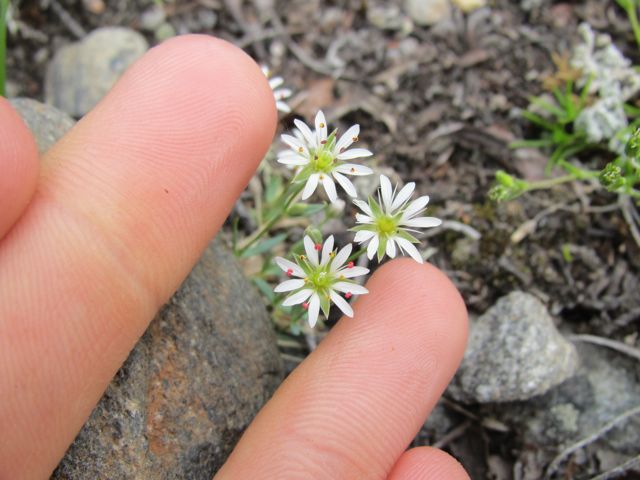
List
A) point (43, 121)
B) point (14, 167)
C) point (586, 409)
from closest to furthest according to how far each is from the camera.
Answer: point (14, 167), point (43, 121), point (586, 409)

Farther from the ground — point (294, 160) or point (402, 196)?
point (294, 160)

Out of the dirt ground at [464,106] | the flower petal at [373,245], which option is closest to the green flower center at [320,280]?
the flower petal at [373,245]

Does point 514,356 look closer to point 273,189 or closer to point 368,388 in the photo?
point 368,388

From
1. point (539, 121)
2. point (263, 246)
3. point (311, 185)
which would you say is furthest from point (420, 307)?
point (539, 121)

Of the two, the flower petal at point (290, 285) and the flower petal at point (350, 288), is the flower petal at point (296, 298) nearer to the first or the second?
the flower petal at point (290, 285)

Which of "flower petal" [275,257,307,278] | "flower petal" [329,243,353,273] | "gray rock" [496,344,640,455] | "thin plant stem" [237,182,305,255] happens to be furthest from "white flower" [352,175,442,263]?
"gray rock" [496,344,640,455]
